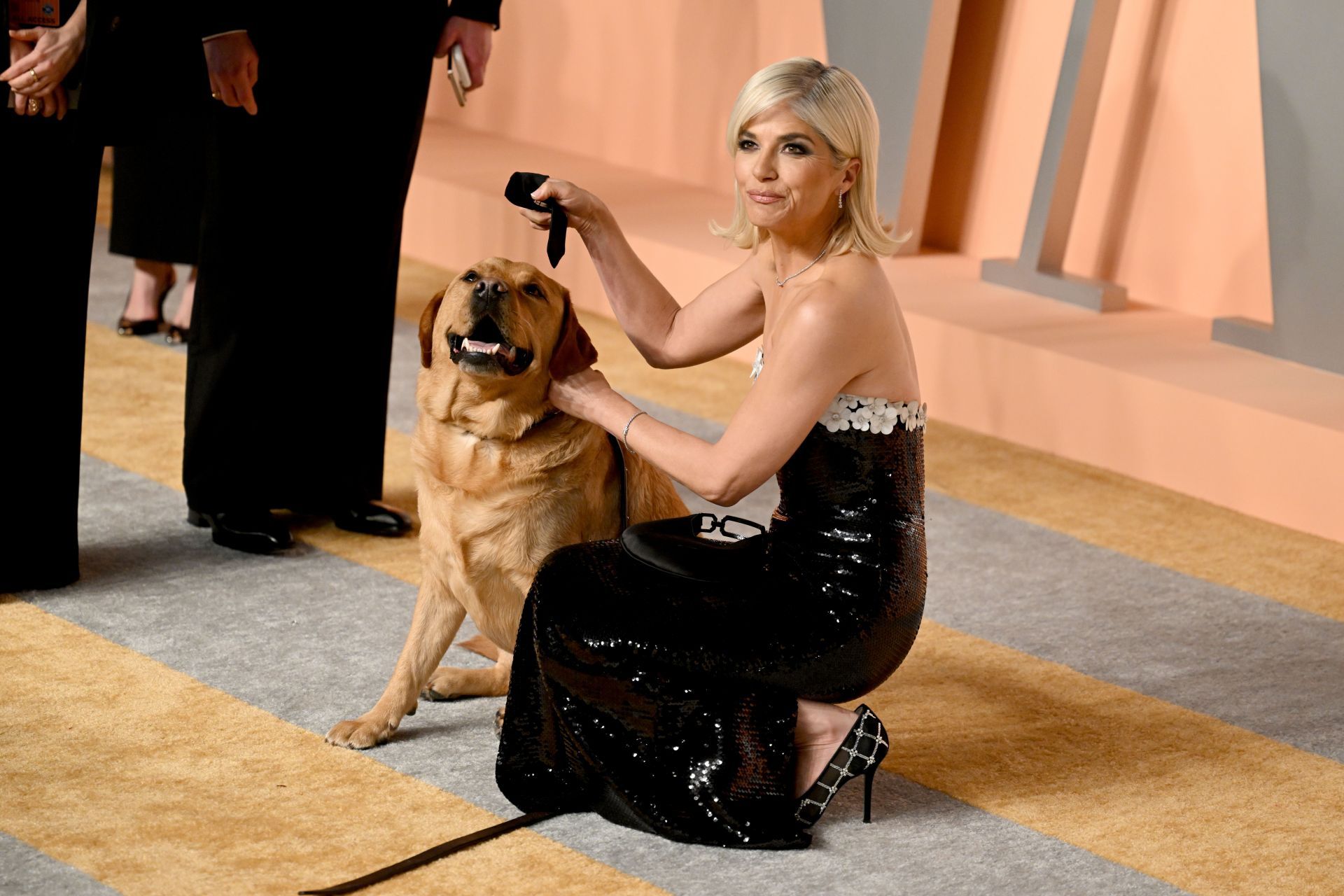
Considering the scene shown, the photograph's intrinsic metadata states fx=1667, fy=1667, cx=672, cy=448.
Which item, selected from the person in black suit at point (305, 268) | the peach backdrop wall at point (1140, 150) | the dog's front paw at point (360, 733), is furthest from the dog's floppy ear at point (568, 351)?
the peach backdrop wall at point (1140, 150)

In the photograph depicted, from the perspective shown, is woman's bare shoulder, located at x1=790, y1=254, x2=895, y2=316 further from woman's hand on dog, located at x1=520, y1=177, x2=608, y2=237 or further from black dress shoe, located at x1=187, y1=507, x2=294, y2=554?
black dress shoe, located at x1=187, y1=507, x2=294, y2=554

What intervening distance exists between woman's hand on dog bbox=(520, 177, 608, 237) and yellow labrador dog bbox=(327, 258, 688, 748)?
5.3 inches

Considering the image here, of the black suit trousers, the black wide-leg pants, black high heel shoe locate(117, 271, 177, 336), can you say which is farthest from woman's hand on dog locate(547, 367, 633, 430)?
black high heel shoe locate(117, 271, 177, 336)

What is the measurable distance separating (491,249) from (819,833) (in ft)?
14.9

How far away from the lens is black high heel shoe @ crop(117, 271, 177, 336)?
5.68 m

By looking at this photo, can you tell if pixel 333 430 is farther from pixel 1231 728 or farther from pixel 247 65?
pixel 1231 728

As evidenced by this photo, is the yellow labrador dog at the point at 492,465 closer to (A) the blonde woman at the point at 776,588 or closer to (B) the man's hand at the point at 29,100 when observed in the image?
(A) the blonde woman at the point at 776,588

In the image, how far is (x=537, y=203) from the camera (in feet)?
9.57

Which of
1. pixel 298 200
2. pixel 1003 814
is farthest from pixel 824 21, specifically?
pixel 1003 814

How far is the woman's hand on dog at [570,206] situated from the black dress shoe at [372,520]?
129 cm

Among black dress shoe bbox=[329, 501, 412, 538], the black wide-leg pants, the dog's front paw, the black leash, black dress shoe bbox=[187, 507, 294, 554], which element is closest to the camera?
the black leash

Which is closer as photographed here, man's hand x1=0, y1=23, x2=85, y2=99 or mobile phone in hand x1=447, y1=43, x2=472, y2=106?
man's hand x1=0, y1=23, x2=85, y2=99

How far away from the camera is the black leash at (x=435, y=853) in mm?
2449

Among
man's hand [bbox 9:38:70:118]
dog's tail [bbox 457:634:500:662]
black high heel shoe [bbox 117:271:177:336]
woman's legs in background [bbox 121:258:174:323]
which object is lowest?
dog's tail [bbox 457:634:500:662]
